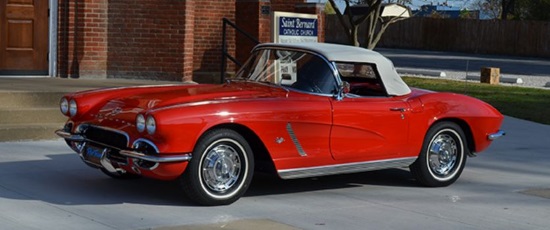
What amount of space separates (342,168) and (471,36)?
47.1 m

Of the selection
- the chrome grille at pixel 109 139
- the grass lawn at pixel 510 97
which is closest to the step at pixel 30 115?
the chrome grille at pixel 109 139

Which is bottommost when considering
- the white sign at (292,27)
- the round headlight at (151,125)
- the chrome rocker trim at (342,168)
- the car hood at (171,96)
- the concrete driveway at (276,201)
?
the concrete driveway at (276,201)

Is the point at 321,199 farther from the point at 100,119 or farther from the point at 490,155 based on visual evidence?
the point at 490,155

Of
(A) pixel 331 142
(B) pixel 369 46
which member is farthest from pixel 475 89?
(A) pixel 331 142

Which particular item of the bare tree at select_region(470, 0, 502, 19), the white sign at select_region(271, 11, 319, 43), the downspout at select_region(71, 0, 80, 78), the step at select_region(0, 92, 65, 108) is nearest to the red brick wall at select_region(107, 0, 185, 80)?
the downspout at select_region(71, 0, 80, 78)

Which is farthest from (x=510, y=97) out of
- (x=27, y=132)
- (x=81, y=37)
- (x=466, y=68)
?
(x=27, y=132)

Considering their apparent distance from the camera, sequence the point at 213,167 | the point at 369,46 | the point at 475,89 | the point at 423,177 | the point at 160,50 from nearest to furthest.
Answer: the point at 213,167 < the point at 423,177 < the point at 160,50 < the point at 369,46 < the point at 475,89

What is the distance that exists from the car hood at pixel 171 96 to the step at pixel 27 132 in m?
2.76

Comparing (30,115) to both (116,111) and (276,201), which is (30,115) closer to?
(116,111)

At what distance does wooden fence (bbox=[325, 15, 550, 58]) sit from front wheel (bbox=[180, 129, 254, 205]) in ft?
148

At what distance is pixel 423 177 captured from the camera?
959cm

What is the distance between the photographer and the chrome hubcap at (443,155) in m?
9.65

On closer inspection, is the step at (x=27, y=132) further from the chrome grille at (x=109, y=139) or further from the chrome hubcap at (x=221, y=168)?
the chrome hubcap at (x=221, y=168)

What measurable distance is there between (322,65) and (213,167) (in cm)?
161
